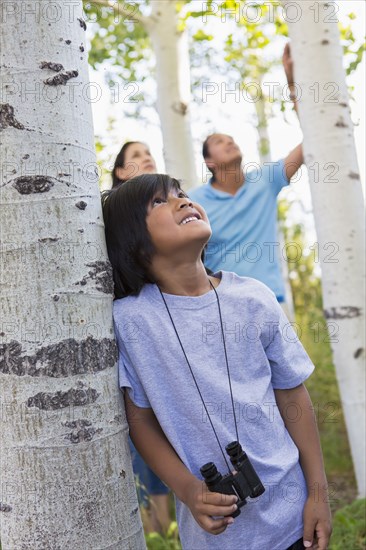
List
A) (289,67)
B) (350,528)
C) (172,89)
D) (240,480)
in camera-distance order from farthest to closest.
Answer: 1. (172,89)
2. (289,67)
3. (350,528)
4. (240,480)

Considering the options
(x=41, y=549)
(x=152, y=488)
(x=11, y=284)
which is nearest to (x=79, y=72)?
(x=11, y=284)

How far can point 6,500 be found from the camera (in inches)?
57.4

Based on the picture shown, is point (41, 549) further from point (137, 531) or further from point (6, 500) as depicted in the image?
point (137, 531)

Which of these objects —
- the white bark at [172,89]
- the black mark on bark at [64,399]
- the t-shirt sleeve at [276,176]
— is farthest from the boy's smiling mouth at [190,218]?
the white bark at [172,89]

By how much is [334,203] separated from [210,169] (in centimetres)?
Answer: 79

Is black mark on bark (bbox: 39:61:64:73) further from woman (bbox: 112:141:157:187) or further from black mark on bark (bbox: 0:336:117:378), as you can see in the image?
woman (bbox: 112:141:157:187)

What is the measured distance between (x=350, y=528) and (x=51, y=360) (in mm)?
2130

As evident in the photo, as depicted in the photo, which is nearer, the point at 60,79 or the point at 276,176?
the point at 60,79

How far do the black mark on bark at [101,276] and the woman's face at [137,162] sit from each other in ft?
6.42

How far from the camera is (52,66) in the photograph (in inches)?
60.2

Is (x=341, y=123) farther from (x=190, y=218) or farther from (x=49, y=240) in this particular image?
(x=49, y=240)

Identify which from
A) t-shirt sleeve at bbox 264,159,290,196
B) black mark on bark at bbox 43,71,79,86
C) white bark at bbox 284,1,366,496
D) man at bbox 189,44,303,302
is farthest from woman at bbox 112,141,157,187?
black mark on bark at bbox 43,71,79,86

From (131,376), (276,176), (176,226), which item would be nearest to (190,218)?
(176,226)

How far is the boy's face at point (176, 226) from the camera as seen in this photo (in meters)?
1.75
